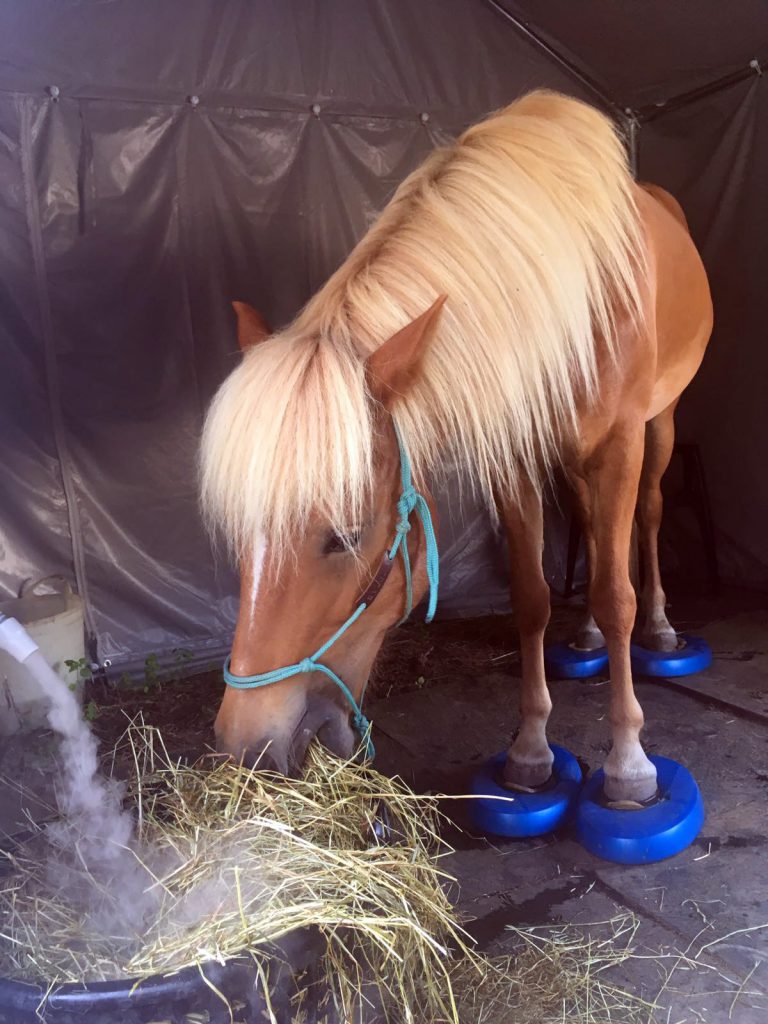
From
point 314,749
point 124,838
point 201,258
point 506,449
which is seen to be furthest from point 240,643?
point 201,258

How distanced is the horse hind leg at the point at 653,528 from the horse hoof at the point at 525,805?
1.04 m

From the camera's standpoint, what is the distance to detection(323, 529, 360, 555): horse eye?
4.24 ft

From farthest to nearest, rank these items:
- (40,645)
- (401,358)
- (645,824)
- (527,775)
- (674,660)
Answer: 1. (674,660)
2. (40,645)
3. (527,775)
4. (645,824)
5. (401,358)

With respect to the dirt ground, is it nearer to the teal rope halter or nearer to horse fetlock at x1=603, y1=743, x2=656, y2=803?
horse fetlock at x1=603, y1=743, x2=656, y2=803

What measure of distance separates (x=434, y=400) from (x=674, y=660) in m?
1.93

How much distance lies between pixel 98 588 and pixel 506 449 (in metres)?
2.22

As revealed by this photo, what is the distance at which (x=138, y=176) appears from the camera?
2.95 m

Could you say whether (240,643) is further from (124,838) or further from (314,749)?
(124,838)

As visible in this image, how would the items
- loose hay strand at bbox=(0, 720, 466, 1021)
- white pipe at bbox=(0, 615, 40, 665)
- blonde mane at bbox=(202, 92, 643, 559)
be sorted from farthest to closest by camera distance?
white pipe at bbox=(0, 615, 40, 665) → blonde mane at bbox=(202, 92, 643, 559) → loose hay strand at bbox=(0, 720, 466, 1021)

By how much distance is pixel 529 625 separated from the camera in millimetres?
2205

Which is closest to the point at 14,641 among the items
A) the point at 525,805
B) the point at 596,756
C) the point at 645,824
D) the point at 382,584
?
the point at 382,584

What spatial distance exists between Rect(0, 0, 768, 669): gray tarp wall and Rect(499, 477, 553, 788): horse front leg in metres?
1.62

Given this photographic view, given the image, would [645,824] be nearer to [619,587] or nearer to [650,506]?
[619,587]


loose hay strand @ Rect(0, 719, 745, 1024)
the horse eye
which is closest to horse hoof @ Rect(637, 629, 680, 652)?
loose hay strand @ Rect(0, 719, 745, 1024)
